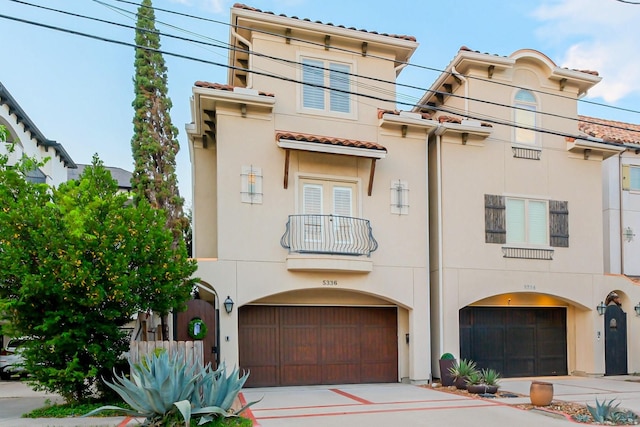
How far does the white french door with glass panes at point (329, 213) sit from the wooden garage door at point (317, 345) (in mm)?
2142

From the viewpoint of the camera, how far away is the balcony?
14.5 meters

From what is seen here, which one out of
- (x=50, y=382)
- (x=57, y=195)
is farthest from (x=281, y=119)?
(x=50, y=382)

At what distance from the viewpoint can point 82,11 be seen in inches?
382

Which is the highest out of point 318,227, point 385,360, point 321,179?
point 321,179

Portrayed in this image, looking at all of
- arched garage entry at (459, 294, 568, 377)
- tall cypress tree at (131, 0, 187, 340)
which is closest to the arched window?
arched garage entry at (459, 294, 568, 377)

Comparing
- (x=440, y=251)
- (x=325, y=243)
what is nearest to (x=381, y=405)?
(x=325, y=243)

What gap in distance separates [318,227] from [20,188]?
683 cm

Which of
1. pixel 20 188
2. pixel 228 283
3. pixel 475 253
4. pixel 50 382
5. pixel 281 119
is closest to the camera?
pixel 50 382

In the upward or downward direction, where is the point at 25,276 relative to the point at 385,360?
upward

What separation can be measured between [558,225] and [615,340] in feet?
13.2

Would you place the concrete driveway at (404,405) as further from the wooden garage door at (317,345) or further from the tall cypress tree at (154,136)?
the tall cypress tree at (154,136)

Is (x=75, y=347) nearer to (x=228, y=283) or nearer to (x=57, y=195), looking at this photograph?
(x=57, y=195)

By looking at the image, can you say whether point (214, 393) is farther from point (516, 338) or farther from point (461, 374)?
point (516, 338)

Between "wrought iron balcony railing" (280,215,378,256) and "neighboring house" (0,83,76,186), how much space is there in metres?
8.61
